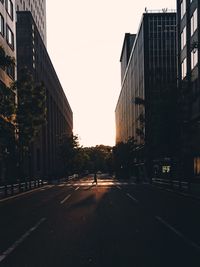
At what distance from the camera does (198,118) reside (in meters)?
44.2

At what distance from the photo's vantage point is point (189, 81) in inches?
1810

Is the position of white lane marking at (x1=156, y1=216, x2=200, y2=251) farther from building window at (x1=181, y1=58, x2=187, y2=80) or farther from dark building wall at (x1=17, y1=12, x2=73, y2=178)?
dark building wall at (x1=17, y1=12, x2=73, y2=178)

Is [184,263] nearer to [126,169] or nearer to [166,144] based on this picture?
[166,144]

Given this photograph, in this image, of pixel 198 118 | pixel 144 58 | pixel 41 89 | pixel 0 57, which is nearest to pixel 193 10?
pixel 198 118

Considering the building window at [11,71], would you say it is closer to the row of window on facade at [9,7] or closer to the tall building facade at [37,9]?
the row of window on facade at [9,7]

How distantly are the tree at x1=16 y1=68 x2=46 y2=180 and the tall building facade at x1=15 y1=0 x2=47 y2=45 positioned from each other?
3536 centimetres

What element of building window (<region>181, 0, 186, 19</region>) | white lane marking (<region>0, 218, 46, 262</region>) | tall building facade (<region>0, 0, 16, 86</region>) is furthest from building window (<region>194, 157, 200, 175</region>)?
white lane marking (<region>0, 218, 46, 262</region>)

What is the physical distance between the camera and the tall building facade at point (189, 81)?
129 ft

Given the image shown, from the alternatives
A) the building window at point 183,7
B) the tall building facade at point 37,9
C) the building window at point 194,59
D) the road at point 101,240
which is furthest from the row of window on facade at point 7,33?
the road at point 101,240

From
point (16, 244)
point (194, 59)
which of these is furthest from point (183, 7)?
point (16, 244)

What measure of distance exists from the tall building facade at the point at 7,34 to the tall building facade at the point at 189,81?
17.7 meters

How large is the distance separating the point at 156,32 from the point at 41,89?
49035 mm

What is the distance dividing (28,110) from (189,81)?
59.3ft

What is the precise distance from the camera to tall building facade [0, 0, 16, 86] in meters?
43.2
